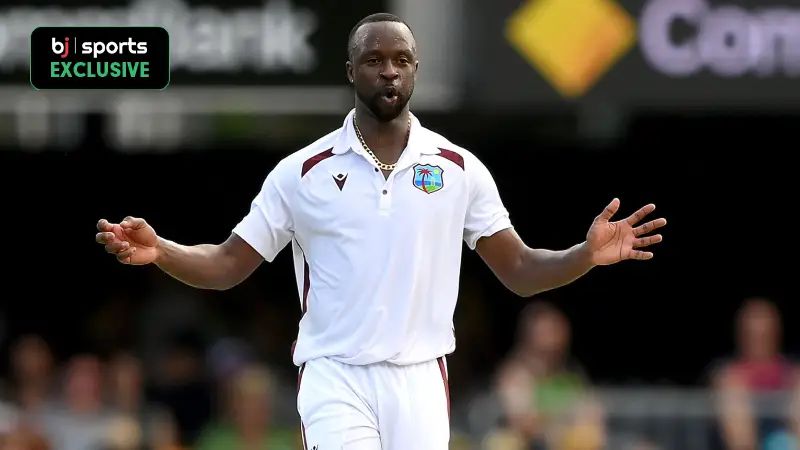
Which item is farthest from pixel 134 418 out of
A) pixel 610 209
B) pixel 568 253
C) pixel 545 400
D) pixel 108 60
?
pixel 610 209

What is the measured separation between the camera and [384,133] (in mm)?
7137

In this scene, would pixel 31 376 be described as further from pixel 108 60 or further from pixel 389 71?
pixel 389 71

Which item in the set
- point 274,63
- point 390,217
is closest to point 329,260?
point 390,217

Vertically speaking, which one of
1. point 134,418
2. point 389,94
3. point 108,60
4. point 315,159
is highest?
point 108,60

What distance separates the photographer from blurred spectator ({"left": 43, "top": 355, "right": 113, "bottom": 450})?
42.9 feet

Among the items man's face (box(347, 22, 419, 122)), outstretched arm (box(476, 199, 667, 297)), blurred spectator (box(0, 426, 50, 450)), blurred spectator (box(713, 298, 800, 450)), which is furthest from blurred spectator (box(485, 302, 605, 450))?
man's face (box(347, 22, 419, 122))

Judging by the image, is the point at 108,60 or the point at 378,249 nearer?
the point at 378,249

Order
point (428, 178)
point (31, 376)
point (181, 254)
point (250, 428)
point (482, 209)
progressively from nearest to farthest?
point (428, 178)
point (181, 254)
point (482, 209)
point (250, 428)
point (31, 376)

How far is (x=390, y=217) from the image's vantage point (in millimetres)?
6953

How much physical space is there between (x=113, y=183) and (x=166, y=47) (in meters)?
6.73

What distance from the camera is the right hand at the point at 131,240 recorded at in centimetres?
687

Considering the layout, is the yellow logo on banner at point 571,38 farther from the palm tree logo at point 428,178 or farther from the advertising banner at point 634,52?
the palm tree logo at point 428,178

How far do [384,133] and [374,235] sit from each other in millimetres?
459

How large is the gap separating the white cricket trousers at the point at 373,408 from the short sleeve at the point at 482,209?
0.63 m
